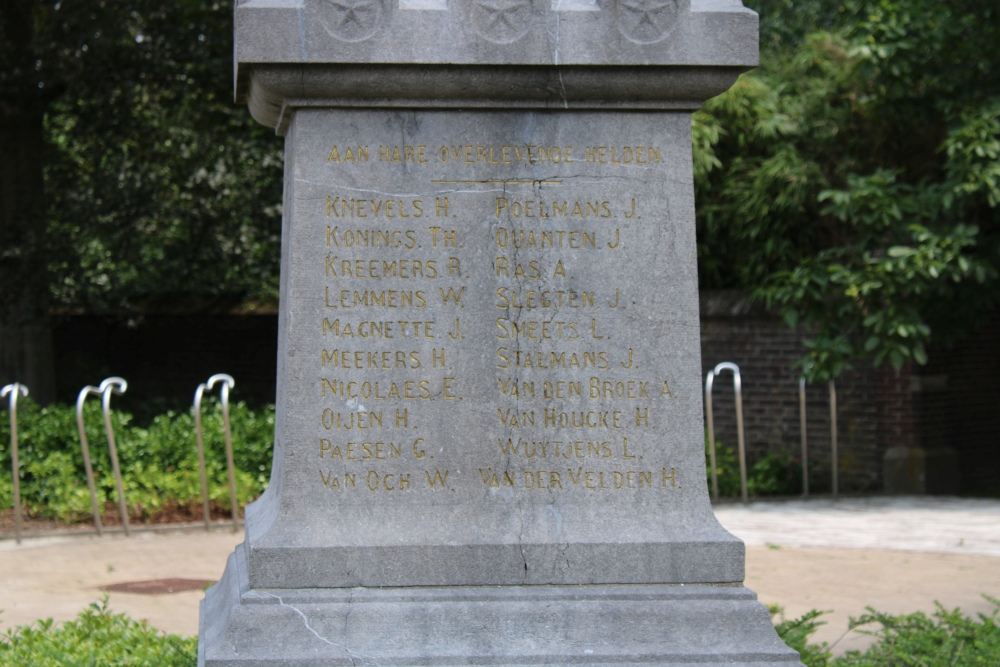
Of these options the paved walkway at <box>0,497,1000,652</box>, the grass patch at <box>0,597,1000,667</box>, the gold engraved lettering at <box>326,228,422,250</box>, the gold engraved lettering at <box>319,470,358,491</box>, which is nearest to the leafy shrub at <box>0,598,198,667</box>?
the grass patch at <box>0,597,1000,667</box>

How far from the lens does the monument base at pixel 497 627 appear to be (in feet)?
13.7

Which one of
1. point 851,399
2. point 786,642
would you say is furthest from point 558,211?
point 851,399

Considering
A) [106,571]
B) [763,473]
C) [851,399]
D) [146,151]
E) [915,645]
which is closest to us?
[915,645]

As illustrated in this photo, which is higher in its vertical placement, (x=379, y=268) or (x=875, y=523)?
(x=379, y=268)

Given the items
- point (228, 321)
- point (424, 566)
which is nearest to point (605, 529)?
point (424, 566)

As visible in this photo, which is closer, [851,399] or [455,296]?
[455,296]

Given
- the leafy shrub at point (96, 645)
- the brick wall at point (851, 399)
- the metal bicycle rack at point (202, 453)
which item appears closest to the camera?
the leafy shrub at point (96, 645)

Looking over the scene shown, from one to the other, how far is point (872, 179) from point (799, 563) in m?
3.89

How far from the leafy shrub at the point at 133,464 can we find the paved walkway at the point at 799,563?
650 millimetres

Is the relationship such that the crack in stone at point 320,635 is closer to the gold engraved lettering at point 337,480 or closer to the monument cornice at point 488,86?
the gold engraved lettering at point 337,480

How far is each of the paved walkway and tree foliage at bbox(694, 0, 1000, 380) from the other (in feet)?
4.59

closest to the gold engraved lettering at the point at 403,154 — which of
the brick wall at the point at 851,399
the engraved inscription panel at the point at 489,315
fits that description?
the engraved inscription panel at the point at 489,315

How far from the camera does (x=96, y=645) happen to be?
5.84 m

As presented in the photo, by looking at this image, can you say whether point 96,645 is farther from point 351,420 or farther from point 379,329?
point 379,329
